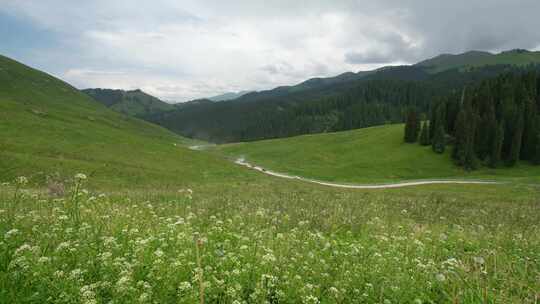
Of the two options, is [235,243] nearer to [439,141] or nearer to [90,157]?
[90,157]

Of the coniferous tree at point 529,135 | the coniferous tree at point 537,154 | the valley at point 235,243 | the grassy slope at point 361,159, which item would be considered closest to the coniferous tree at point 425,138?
the grassy slope at point 361,159

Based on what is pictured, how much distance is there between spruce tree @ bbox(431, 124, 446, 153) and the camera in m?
74.4

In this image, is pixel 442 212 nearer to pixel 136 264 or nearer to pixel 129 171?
pixel 136 264

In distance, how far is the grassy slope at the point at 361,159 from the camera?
209 ft

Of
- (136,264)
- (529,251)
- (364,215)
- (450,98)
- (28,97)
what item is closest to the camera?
(136,264)

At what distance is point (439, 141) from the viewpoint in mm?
74750

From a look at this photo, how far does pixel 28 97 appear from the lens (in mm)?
94938

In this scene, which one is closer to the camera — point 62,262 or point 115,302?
point 115,302

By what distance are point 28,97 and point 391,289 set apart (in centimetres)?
12162

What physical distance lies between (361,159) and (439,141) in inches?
762

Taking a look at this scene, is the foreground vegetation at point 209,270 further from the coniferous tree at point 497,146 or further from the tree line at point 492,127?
the coniferous tree at point 497,146

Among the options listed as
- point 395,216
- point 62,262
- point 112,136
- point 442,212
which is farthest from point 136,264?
point 112,136

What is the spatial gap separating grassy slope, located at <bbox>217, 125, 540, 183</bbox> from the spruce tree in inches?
67.1

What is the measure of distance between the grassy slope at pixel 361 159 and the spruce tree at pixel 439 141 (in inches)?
67.1
